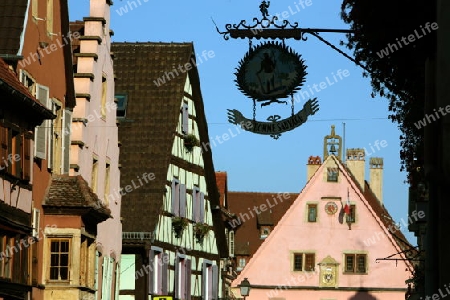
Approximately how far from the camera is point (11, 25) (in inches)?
1153

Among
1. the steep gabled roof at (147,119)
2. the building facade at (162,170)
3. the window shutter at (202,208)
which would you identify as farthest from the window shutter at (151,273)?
the window shutter at (202,208)

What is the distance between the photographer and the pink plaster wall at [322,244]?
7188 cm

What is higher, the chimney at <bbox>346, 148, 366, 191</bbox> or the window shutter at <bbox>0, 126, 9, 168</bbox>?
the chimney at <bbox>346, 148, 366, 191</bbox>

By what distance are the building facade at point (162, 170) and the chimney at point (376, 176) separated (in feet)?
114

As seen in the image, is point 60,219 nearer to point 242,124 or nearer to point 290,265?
point 242,124

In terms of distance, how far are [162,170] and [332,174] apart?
2872 cm

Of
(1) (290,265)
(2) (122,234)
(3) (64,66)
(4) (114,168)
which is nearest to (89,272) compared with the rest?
(3) (64,66)

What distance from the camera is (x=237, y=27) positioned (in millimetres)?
17719

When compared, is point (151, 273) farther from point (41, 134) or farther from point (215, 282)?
point (41, 134)

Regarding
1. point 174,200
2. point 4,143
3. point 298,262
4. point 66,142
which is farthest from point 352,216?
point 4,143

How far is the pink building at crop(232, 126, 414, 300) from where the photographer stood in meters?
71.8

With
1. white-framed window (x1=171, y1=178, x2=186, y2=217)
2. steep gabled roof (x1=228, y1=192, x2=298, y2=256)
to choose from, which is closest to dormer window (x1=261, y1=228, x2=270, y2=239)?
steep gabled roof (x1=228, y1=192, x2=298, y2=256)

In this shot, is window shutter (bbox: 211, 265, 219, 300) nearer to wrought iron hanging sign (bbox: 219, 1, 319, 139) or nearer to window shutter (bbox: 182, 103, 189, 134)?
window shutter (bbox: 182, 103, 189, 134)

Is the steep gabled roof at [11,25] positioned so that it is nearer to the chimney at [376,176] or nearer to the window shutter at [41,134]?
the window shutter at [41,134]
